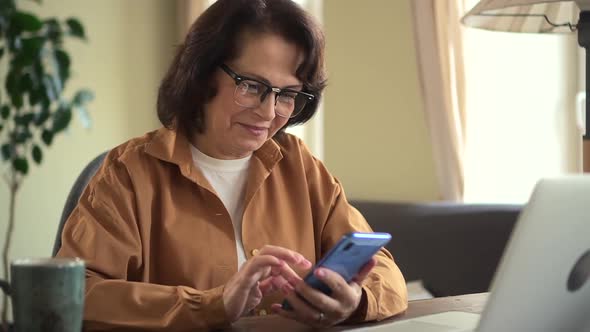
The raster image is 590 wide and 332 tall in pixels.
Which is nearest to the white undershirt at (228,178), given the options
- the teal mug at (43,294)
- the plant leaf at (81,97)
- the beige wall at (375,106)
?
the plant leaf at (81,97)

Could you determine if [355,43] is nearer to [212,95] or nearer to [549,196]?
[212,95]

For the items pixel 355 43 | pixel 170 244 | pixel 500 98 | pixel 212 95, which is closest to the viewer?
pixel 170 244

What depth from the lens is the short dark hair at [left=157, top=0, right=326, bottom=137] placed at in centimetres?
193

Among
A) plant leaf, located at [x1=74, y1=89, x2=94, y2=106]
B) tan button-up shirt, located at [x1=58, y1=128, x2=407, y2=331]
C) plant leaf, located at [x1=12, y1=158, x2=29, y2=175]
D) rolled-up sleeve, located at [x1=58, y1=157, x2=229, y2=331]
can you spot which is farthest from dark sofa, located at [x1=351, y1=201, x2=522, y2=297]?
plant leaf, located at [x1=12, y1=158, x2=29, y2=175]

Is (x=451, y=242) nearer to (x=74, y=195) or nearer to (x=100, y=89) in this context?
(x=74, y=195)

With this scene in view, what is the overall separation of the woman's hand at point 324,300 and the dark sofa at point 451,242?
67.7 inches

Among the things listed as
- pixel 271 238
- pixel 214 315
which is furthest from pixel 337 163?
pixel 214 315

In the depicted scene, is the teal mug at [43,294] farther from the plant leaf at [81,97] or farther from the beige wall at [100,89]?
the beige wall at [100,89]

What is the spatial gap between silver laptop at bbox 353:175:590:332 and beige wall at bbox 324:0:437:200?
2828 mm

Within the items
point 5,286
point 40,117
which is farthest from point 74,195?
point 40,117

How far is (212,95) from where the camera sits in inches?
77.1

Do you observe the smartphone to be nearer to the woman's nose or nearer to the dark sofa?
the woman's nose

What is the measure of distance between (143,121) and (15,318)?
3.91 m

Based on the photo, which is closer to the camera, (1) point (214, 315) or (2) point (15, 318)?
(2) point (15, 318)
